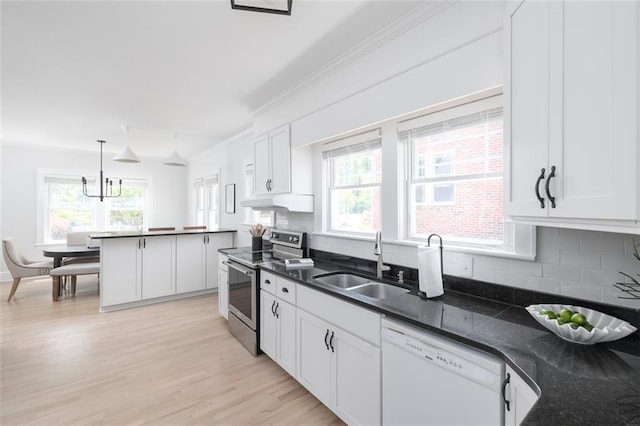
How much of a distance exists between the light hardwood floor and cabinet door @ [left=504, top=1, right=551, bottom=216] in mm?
1829

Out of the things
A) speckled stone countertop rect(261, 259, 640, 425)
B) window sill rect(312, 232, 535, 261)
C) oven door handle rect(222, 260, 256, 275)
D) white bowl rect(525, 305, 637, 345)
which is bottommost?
oven door handle rect(222, 260, 256, 275)

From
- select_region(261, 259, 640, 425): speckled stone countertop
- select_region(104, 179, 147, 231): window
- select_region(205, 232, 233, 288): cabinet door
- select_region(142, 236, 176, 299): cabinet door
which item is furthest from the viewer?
select_region(104, 179, 147, 231): window

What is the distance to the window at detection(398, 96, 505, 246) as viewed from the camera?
174 cm

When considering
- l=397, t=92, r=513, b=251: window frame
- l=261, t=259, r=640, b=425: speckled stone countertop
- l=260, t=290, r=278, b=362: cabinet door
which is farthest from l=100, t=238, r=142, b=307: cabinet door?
l=397, t=92, r=513, b=251: window frame

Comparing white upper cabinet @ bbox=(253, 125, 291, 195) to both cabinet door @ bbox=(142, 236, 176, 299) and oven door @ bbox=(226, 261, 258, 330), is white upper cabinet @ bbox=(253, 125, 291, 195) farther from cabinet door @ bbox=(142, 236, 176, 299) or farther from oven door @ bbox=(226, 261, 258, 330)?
cabinet door @ bbox=(142, 236, 176, 299)

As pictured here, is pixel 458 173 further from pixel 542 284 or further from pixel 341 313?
pixel 341 313

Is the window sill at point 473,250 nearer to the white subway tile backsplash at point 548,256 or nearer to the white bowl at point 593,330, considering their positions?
the white subway tile backsplash at point 548,256

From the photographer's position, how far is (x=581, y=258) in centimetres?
136

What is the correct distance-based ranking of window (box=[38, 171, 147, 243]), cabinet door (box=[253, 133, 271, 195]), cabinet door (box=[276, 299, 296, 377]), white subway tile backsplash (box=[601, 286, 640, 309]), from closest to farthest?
white subway tile backsplash (box=[601, 286, 640, 309]) → cabinet door (box=[276, 299, 296, 377]) → cabinet door (box=[253, 133, 271, 195]) → window (box=[38, 171, 147, 243])

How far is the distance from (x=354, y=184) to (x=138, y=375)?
2.56 metres

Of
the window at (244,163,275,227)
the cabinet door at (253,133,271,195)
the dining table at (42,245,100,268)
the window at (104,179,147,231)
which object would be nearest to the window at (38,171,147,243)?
the window at (104,179,147,231)

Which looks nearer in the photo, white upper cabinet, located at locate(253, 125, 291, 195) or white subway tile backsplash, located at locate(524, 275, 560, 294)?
white subway tile backsplash, located at locate(524, 275, 560, 294)

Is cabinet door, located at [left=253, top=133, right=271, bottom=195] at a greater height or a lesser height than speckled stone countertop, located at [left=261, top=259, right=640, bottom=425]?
greater

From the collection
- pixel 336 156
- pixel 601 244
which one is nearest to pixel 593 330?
pixel 601 244
